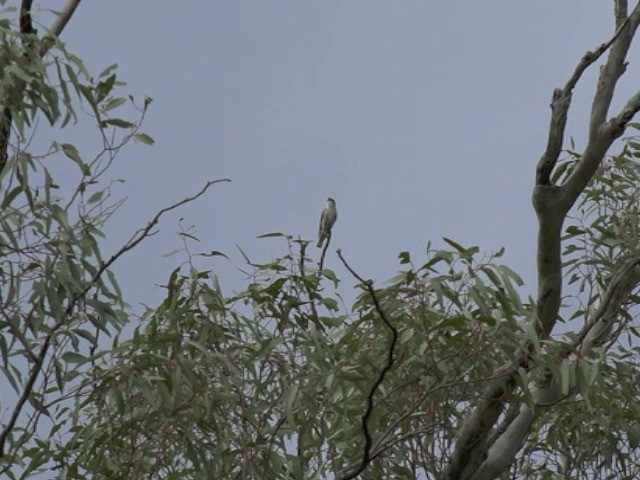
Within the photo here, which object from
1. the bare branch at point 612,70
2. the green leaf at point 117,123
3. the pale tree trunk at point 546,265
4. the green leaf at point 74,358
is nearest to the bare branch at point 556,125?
the pale tree trunk at point 546,265

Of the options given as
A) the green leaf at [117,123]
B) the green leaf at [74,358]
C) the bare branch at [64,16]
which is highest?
the bare branch at [64,16]

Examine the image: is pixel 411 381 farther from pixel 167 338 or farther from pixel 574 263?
pixel 574 263

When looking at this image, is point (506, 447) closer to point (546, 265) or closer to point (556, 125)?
point (546, 265)

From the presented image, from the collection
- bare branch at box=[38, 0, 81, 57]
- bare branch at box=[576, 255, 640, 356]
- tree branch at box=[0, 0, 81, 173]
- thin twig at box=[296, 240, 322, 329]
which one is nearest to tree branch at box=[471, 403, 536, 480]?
bare branch at box=[576, 255, 640, 356]

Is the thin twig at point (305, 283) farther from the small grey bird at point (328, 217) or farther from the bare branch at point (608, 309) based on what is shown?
the small grey bird at point (328, 217)

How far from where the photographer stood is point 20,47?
4.26 metres

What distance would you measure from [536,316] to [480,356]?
8.5 inches

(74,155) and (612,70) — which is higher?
(612,70)

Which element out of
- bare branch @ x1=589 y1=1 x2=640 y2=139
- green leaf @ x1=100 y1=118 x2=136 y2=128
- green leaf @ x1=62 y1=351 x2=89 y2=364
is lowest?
green leaf @ x1=62 y1=351 x2=89 y2=364

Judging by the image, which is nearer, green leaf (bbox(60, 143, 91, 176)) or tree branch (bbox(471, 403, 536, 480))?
green leaf (bbox(60, 143, 91, 176))

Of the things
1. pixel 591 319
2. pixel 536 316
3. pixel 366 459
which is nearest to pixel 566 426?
pixel 591 319

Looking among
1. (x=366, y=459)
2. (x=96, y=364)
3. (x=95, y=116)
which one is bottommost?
(x=366, y=459)

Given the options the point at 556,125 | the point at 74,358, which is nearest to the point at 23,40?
the point at 74,358

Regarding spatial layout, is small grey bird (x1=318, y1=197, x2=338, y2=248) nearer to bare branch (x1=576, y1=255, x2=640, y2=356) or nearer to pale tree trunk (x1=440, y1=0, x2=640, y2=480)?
bare branch (x1=576, y1=255, x2=640, y2=356)
